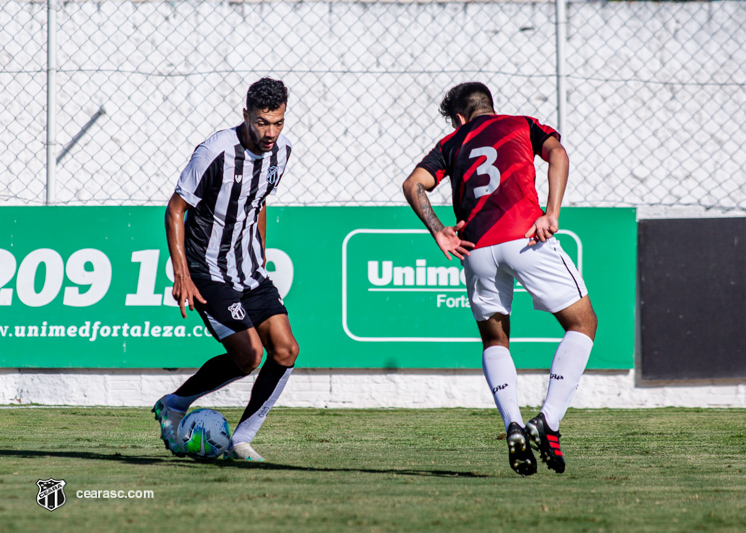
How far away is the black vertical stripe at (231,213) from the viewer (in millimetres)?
4152

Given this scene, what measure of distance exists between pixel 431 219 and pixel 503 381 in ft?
2.53

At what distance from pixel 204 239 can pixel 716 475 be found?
8.63ft

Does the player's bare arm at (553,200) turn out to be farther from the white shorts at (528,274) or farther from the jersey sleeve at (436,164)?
the jersey sleeve at (436,164)

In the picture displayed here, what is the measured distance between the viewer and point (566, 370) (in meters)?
3.57

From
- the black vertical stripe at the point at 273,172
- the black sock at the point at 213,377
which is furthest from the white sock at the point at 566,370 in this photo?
the black vertical stripe at the point at 273,172

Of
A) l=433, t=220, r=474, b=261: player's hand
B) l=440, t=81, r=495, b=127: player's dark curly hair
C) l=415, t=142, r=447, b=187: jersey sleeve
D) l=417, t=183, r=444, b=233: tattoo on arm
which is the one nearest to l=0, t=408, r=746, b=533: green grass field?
l=433, t=220, r=474, b=261: player's hand

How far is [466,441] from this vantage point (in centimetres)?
509

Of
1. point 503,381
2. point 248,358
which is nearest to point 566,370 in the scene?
point 503,381

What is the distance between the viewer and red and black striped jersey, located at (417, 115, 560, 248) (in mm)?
3650

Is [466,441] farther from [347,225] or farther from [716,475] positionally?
[347,225]

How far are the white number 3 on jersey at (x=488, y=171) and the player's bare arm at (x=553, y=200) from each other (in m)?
0.23

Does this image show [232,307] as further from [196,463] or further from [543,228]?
[543,228]

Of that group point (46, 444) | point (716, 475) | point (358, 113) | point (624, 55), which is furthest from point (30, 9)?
point (716, 475)

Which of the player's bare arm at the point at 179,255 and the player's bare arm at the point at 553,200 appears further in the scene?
the player's bare arm at the point at 179,255
